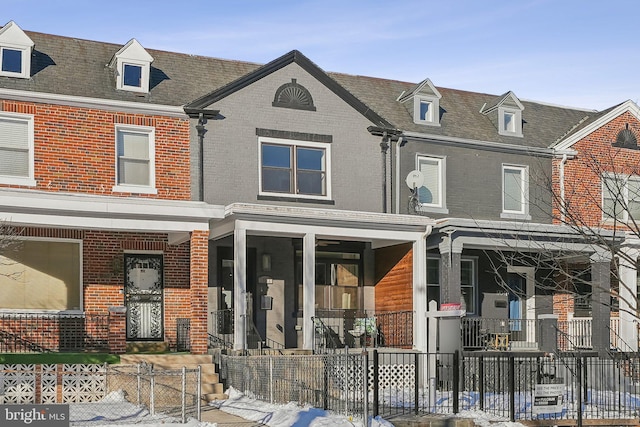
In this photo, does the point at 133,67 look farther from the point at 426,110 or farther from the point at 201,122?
the point at 426,110

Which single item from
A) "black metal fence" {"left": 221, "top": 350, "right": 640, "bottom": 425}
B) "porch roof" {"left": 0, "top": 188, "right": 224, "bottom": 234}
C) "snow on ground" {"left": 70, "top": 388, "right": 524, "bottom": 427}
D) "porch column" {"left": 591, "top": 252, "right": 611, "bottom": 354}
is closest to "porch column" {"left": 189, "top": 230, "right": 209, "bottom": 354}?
"porch roof" {"left": 0, "top": 188, "right": 224, "bottom": 234}

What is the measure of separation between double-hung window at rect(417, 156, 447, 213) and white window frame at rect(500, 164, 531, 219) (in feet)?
6.60

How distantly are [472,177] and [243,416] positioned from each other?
1215cm

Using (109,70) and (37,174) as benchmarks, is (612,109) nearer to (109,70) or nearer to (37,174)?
(109,70)

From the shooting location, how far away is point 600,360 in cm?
2433

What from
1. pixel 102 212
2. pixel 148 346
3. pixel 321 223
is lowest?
pixel 148 346

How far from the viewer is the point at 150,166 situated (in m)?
22.8

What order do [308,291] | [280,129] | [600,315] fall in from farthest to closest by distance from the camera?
[600,315] → [280,129] → [308,291]

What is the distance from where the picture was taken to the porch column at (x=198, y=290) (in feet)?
69.3

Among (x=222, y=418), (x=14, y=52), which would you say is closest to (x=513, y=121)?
(x=14, y=52)

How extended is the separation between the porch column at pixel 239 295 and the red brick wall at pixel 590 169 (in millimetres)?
10355

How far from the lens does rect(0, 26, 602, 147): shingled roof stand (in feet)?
75.2

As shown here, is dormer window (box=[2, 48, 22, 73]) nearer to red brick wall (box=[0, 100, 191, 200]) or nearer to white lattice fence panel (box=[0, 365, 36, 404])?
red brick wall (box=[0, 100, 191, 200])

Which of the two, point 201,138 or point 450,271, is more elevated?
point 201,138
